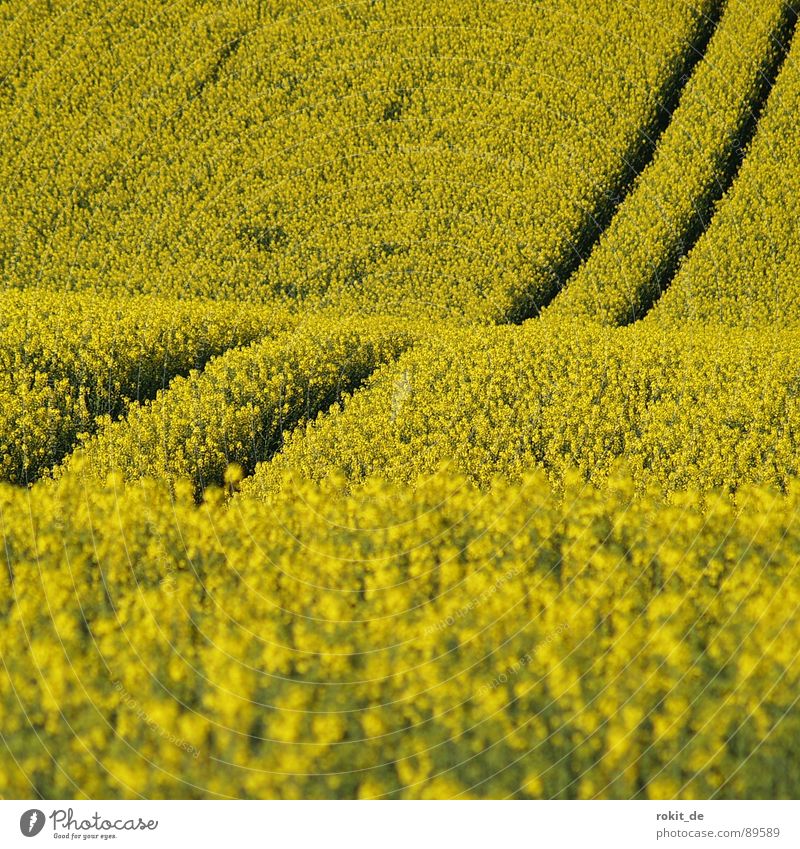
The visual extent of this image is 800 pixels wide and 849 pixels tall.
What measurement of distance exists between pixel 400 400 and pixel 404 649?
6622 mm

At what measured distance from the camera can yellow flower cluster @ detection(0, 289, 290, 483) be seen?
37.5 ft

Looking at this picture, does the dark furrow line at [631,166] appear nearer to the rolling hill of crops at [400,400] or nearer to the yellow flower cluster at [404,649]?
the rolling hill of crops at [400,400]

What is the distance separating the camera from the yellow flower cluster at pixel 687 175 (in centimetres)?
2208

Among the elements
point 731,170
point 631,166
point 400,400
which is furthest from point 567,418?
point 731,170

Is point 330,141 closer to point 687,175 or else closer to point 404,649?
point 687,175

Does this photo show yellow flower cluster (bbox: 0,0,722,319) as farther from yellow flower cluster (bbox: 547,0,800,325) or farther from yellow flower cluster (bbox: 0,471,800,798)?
yellow flower cluster (bbox: 0,471,800,798)

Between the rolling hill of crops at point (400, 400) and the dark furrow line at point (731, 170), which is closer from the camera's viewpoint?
the rolling hill of crops at point (400, 400)

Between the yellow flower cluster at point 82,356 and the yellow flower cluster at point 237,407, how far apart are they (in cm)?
65

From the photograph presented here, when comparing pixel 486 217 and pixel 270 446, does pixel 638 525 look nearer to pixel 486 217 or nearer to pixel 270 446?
pixel 270 446

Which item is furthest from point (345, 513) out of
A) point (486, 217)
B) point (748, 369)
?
point (486, 217)
